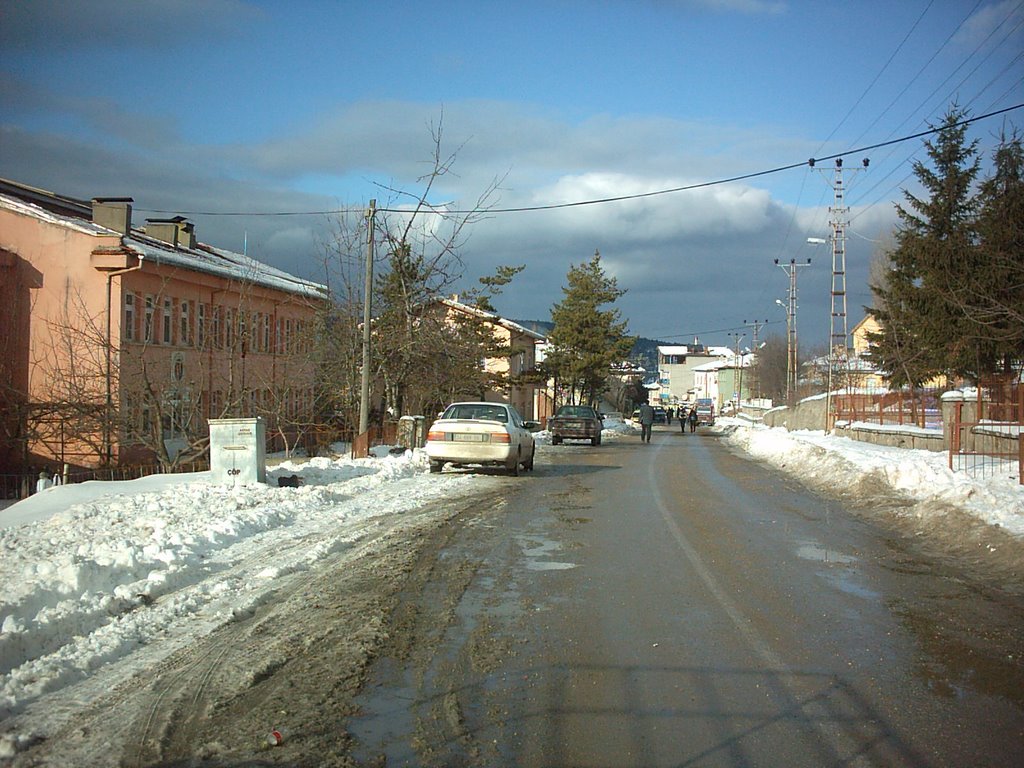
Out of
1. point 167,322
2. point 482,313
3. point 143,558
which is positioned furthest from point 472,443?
point 482,313

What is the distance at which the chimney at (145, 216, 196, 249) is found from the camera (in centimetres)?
3956

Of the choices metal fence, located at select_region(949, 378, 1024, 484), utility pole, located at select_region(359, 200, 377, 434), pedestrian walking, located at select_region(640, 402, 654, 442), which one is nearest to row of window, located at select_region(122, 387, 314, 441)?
utility pole, located at select_region(359, 200, 377, 434)

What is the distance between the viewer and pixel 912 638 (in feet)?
23.0

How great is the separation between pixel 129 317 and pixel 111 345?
520cm

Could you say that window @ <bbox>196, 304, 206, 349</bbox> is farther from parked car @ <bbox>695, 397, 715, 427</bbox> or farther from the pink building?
parked car @ <bbox>695, 397, 715, 427</bbox>

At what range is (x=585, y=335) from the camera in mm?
65562

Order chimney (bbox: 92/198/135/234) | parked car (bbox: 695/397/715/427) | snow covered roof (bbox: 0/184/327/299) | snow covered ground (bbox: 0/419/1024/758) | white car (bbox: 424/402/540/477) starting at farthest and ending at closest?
1. parked car (bbox: 695/397/715/427)
2. chimney (bbox: 92/198/135/234)
3. snow covered roof (bbox: 0/184/327/299)
4. white car (bbox: 424/402/540/477)
5. snow covered ground (bbox: 0/419/1024/758)

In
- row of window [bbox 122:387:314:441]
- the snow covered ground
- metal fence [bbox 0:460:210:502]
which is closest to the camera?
the snow covered ground

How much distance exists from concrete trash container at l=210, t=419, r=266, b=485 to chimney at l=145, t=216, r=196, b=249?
1039 inches

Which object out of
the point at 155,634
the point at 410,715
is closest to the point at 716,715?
the point at 410,715

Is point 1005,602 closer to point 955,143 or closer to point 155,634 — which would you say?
point 155,634

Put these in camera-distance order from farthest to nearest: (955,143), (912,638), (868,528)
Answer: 1. (955,143)
2. (868,528)
3. (912,638)

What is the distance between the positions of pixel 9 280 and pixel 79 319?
3.58 meters

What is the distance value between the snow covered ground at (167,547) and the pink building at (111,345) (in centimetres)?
901
